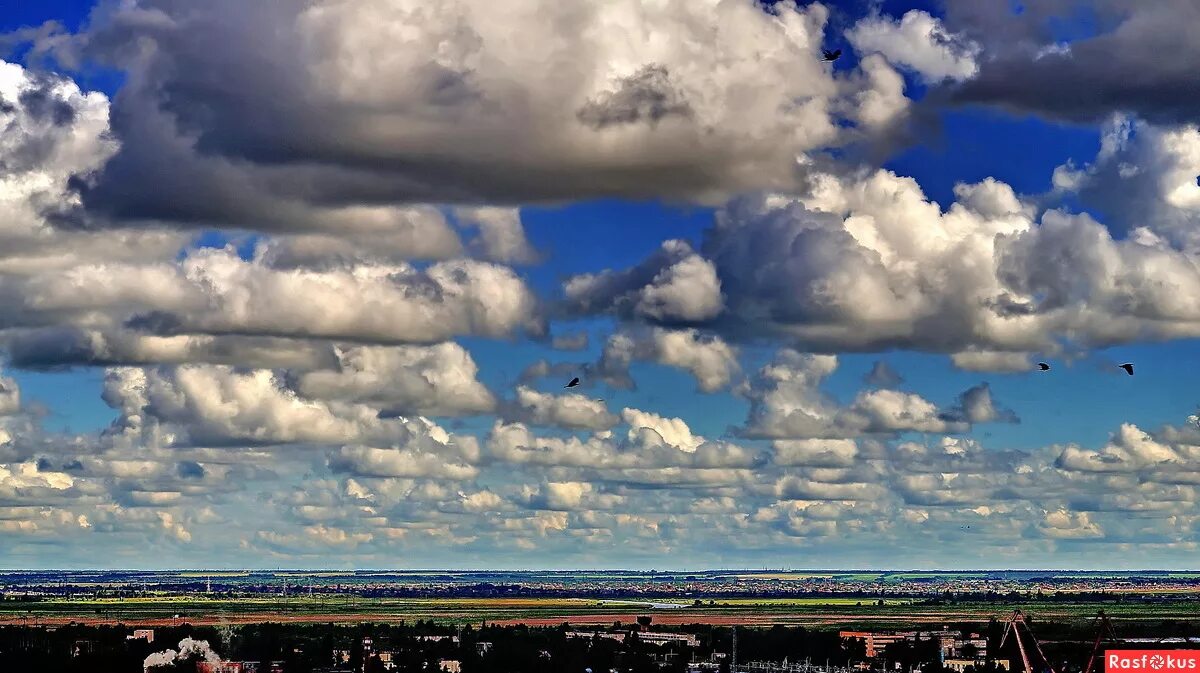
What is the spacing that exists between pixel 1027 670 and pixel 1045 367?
67989mm

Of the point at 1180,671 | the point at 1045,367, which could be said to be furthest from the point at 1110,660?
the point at 1045,367

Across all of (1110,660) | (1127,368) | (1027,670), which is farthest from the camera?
(1027,670)

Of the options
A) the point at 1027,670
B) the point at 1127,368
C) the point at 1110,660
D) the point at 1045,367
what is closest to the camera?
the point at 1127,368

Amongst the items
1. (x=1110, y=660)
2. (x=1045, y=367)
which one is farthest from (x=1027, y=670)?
(x=1045, y=367)

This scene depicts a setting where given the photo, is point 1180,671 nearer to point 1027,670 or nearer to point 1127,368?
point 1027,670

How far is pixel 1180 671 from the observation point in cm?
16912

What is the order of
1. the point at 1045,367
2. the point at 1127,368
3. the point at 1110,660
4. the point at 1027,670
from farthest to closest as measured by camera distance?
1. the point at 1027,670
2. the point at 1110,660
3. the point at 1045,367
4. the point at 1127,368

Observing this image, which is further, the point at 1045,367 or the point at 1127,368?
the point at 1045,367

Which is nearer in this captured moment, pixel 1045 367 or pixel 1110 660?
pixel 1045 367

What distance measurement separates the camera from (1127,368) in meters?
112

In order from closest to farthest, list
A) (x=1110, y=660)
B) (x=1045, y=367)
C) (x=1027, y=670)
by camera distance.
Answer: (x=1045, y=367) → (x=1110, y=660) → (x=1027, y=670)

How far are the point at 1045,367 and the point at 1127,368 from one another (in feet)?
32.5

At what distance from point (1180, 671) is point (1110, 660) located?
7461 millimetres

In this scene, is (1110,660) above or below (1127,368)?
below
